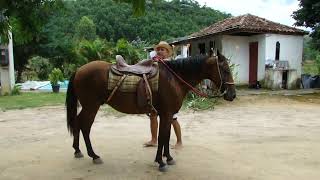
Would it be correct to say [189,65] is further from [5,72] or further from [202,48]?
[202,48]

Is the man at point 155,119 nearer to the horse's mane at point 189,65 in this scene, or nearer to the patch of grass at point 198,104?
the horse's mane at point 189,65

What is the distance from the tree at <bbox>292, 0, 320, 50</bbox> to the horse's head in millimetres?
11248

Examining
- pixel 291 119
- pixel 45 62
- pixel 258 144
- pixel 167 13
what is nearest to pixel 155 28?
pixel 167 13

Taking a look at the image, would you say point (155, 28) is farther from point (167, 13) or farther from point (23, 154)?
point (23, 154)

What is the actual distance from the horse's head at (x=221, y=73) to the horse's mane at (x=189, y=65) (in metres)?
0.11

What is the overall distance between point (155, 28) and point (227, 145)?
3114 centimetres

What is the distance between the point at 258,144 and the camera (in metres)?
6.23

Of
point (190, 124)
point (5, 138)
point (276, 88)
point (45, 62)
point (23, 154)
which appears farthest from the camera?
point (45, 62)

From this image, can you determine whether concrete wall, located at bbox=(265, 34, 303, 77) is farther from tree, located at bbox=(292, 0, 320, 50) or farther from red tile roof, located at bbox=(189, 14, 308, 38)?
tree, located at bbox=(292, 0, 320, 50)

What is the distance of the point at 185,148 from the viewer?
5941mm

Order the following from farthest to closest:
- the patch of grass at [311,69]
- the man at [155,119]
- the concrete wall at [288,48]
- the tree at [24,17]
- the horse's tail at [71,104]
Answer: the patch of grass at [311,69], the concrete wall at [288,48], the man at [155,119], the horse's tail at [71,104], the tree at [24,17]

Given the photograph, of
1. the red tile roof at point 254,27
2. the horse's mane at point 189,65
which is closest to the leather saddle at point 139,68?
the horse's mane at point 189,65

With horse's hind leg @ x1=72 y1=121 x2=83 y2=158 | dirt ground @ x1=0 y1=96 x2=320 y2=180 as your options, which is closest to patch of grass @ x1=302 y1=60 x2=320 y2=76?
dirt ground @ x1=0 y1=96 x2=320 y2=180

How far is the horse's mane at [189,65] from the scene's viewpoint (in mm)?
5012
